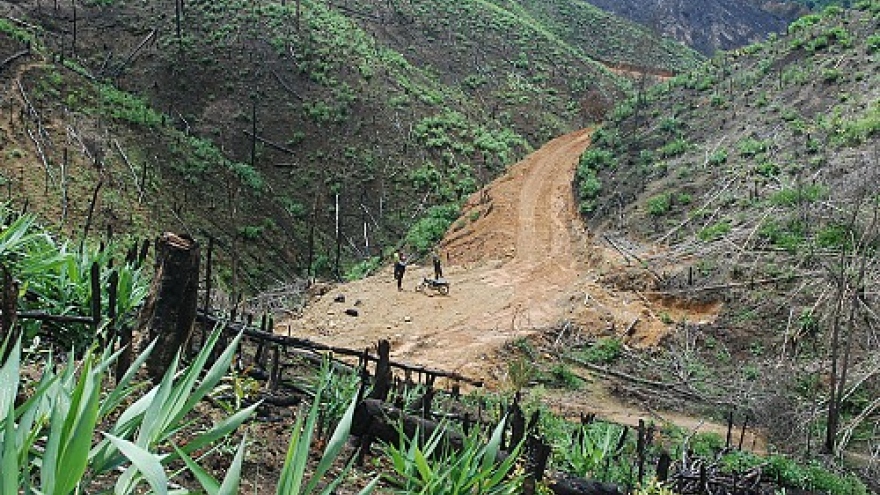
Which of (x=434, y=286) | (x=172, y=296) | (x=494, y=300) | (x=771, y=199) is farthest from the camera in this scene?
(x=434, y=286)

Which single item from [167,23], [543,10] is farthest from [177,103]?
[543,10]

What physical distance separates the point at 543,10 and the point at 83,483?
167 ft

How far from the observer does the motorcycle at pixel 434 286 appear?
1528 cm

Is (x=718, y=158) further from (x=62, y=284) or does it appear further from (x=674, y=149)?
(x=62, y=284)

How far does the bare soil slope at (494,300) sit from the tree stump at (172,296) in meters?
7.84

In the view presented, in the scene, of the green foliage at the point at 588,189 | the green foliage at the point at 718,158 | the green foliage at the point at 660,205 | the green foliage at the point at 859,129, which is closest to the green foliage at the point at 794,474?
the green foliage at the point at 660,205

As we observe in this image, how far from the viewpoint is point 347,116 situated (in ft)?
85.4

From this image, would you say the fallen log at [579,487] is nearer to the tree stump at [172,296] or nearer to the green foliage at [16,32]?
the tree stump at [172,296]

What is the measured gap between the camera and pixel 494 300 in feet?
49.2

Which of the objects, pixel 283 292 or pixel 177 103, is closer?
pixel 283 292

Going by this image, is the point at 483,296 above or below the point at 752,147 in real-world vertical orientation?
below

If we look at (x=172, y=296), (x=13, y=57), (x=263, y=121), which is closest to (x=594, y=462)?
(x=172, y=296)

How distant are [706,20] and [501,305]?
61715 millimetres

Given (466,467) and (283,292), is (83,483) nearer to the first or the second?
(466,467)
